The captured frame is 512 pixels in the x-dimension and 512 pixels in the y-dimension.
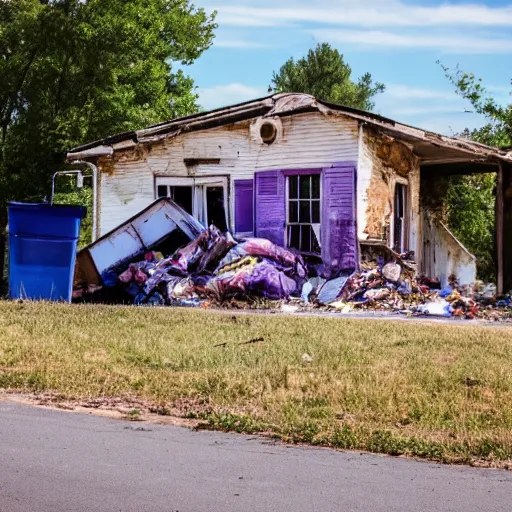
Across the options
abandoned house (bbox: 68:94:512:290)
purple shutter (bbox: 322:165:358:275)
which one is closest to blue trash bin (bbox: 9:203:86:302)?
abandoned house (bbox: 68:94:512:290)

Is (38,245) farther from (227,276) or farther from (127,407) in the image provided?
(127,407)

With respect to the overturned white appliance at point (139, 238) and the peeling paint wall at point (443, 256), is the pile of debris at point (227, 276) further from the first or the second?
the peeling paint wall at point (443, 256)

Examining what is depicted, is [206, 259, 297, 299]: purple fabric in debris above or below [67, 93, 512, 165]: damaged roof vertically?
below

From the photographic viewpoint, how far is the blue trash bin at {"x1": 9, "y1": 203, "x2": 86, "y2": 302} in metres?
16.7

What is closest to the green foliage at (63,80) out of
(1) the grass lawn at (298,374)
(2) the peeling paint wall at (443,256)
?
(2) the peeling paint wall at (443,256)

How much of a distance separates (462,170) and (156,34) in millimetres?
19202

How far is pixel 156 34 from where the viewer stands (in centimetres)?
3875

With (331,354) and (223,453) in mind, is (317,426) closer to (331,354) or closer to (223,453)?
(223,453)

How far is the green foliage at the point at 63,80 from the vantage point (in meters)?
33.3

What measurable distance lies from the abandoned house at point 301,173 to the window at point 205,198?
0.02 m

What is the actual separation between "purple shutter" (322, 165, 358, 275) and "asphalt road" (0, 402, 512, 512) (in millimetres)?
12807

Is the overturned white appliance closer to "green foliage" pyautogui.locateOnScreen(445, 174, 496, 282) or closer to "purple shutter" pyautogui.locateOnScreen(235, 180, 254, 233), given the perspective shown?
"purple shutter" pyautogui.locateOnScreen(235, 180, 254, 233)

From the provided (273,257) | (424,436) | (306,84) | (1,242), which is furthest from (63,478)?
(306,84)

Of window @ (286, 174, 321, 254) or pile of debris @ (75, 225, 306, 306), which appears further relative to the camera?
window @ (286, 174, 321, 254)
